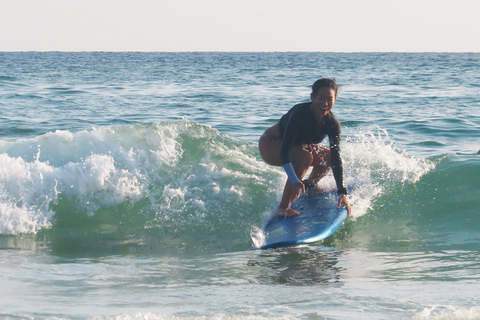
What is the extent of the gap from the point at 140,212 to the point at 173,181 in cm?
72

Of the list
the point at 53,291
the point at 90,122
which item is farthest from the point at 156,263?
the point at 90,122

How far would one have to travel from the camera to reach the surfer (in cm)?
577

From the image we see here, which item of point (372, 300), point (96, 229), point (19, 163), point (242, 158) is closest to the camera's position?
point (372, 300)

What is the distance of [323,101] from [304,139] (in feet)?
1.73

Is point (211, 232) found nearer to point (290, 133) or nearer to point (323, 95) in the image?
point (290, 133)


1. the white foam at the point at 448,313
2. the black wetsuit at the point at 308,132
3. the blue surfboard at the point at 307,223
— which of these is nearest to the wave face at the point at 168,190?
the blue surfboard at the point at 307,223

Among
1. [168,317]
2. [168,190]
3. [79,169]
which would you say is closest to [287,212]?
[168,190]

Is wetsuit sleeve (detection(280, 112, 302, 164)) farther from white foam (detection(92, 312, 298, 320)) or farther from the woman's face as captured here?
white foam (detection(92, 312, 298, 320))

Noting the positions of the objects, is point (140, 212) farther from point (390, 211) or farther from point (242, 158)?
point (390, 211)

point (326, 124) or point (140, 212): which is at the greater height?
point (326, 124)

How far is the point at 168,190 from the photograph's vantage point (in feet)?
24.5

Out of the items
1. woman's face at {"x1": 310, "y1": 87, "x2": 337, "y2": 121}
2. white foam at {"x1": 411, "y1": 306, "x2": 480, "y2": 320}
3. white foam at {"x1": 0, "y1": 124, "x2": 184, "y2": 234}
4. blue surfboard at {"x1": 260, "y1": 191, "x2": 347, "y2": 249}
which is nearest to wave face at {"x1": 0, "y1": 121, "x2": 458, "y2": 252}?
white foam at {"x1": 0, "y1": 124, "x2": 184, "y2": 234}

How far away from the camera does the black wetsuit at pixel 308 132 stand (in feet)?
19.3

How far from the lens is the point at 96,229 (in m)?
7.01
